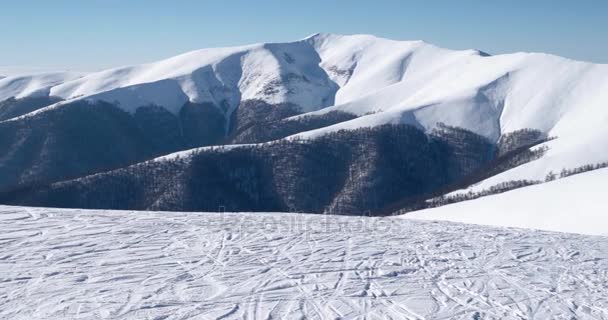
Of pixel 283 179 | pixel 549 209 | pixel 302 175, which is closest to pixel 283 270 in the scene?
pixel 549 209

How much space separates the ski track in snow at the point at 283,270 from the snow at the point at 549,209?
12.5m

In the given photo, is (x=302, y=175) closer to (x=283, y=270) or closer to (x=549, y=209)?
(x=549, y=209)

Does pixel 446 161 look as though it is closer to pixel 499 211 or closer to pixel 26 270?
pixel 499 211

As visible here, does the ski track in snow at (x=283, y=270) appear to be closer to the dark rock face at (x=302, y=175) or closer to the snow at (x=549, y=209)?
the snow at (x=549, y=209)

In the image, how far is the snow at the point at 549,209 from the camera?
125ft

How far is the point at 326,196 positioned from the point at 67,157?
3759 inches

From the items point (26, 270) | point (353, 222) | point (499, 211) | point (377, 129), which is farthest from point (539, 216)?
point (377, 129)

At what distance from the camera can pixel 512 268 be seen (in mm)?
20594

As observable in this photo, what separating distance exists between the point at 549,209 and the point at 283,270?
30.6 m

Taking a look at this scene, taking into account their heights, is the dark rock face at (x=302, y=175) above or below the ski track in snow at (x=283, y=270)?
above

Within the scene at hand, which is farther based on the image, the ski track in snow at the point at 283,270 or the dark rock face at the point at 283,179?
the dark rock face at the point at 283,179

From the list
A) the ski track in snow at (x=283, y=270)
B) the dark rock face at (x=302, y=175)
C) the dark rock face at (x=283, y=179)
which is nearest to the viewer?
the ski track in snow at (x=283, y=270)

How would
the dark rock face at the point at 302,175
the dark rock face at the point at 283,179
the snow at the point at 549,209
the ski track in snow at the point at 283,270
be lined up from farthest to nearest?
1. the dark rock face at the point at 302,175
2. the dark rock face at the point at 283,179
3. the snow at the point at 549,209
4. the ski track in snow at the point at 283,270

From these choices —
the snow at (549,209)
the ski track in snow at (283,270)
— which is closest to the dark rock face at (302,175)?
the snow at (549,209)
